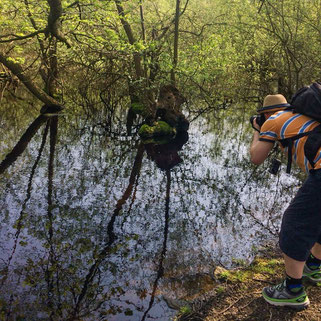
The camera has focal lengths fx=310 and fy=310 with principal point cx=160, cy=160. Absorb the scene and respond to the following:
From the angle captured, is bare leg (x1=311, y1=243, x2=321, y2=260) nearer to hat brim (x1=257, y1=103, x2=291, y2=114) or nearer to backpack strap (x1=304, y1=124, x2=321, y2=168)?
backpack strap (x1=304, y1=124, x2=321, y2=168)

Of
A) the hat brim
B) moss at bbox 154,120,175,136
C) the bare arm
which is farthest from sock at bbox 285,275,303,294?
moss at bbox 154,120,175,136

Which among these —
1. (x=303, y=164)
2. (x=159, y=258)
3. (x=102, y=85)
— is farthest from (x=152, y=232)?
(x=102, y=85)

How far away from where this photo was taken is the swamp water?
4.23 meters

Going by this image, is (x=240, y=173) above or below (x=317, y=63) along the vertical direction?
below

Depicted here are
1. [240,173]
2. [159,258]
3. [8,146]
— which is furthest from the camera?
[8,146]

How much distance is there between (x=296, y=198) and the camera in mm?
2895

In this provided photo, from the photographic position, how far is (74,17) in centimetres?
980

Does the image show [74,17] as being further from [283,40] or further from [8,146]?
[283,40]

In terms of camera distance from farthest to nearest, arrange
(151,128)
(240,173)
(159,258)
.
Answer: (151,128)
(240,173)
(159,258)

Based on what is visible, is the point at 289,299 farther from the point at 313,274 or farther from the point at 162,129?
the point at 162,129

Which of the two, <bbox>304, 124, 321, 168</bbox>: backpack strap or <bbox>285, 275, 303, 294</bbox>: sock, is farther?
<bbox>285, 275, 303, 294</bbox>: sock

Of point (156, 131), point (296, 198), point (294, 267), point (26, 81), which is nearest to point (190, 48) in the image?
point (156, 131)

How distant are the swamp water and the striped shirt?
2.52m

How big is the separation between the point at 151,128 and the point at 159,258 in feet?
30.0
